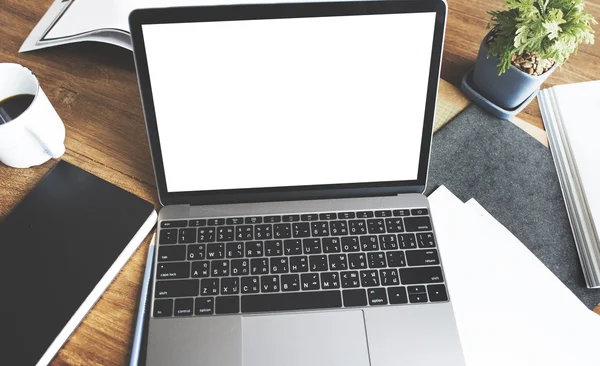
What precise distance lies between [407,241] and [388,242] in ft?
0.08

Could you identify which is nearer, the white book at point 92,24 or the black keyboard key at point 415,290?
the black keyboard key at point 415,290

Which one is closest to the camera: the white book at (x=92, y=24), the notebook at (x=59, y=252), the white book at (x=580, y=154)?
the notebook at (x=59, y=252)

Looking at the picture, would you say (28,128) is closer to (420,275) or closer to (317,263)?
(317,263)

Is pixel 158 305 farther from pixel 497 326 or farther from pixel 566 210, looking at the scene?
pixel 566 210

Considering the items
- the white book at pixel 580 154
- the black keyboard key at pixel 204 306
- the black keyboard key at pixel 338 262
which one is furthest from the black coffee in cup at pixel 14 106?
the white book at pixel 580 154

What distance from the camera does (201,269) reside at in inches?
24.7

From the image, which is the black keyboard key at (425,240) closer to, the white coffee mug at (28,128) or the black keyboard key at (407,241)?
the black keyboard key at (407,241)

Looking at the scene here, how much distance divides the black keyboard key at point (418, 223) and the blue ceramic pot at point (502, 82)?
0.25 m

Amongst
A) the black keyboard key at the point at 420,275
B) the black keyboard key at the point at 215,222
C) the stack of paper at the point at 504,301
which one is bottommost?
the stack of paper at the point at 504,301

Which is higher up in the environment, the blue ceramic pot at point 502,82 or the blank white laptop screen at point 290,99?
the blank white laptop screen at point 290,99

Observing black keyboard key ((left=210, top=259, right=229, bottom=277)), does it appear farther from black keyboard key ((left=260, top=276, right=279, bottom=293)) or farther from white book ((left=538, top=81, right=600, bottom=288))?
white book ((left=538, top=81, right=600, bottom=288))

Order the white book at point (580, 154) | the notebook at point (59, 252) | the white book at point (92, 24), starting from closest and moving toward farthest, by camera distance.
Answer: the notebook at point (59, 252), the white book at point (580, 154), the white book at point (92, 24)

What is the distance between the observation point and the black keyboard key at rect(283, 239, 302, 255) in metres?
0.64

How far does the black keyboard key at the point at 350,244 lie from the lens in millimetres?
642
